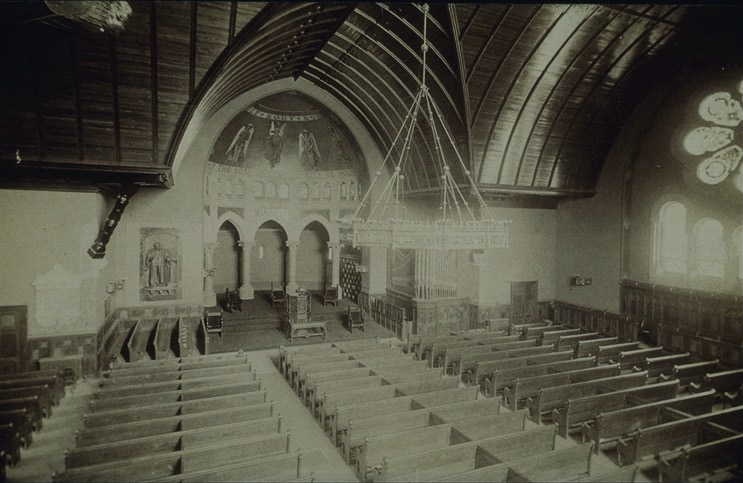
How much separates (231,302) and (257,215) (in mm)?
4408

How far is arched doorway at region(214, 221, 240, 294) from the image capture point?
24359 millimetres

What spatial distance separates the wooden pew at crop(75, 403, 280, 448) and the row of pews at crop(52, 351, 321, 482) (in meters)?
0.01

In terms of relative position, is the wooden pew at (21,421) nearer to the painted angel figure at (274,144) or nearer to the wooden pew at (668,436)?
the wooden pew at (668,436)

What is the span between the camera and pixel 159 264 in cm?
1655

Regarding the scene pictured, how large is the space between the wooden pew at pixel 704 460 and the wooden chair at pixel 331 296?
15.5m

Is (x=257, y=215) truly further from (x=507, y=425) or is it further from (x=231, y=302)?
(x=507, y=425)

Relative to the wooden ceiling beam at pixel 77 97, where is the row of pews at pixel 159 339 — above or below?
below

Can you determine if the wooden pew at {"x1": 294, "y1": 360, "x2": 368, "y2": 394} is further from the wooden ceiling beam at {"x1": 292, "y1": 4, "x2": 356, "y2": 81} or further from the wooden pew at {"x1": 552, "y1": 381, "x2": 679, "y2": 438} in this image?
the wooden ceiling beam at {"x1": 292, "y1": 4, "x2": 356, "y2": 81}

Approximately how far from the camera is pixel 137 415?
815 cm

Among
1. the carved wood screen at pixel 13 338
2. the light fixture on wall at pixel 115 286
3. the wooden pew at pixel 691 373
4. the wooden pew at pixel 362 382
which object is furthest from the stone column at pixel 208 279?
the wooden pew at pixel 691 373

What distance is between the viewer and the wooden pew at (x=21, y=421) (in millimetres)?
8031

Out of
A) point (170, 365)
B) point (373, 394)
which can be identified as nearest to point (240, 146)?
point (170, 365)

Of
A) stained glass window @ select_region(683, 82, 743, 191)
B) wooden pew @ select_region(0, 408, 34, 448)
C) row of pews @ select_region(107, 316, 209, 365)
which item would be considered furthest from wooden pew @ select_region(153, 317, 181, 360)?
stained glass window @ select_region(683, 82, 743, 191)

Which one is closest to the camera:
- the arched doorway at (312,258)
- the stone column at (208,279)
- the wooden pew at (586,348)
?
the wooden pew at (586,348)
